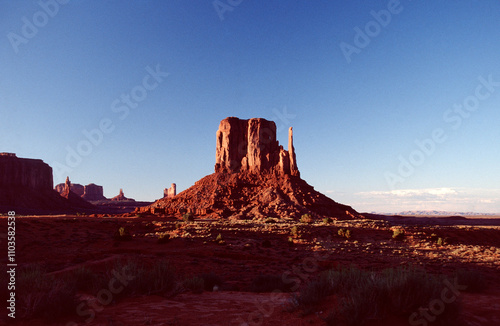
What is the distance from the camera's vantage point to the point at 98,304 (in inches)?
275

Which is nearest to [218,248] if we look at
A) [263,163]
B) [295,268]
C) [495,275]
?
[295,268]

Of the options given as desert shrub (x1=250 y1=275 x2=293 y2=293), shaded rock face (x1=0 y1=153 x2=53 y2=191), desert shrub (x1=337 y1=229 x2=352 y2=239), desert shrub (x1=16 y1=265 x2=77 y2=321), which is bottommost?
desert shrub (x1=337 y1=229 x2=352 y2=239)

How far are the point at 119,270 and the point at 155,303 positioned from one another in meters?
2.08

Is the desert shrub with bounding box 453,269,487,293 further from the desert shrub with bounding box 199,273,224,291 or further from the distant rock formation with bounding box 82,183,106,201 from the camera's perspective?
the distant rock formation with bounding box 82,183,106,201

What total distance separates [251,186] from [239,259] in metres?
48.4

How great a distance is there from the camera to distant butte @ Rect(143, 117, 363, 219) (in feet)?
188

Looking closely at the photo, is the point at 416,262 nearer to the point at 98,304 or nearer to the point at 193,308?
the point at 193,308

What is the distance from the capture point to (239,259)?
18594mm

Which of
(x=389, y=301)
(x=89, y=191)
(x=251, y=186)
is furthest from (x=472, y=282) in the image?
(x=89, y=191)

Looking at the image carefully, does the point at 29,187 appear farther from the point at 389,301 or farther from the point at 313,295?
the point at 389,301

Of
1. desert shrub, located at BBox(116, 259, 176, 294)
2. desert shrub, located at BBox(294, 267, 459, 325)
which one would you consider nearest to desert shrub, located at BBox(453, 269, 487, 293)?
desert shrub, located at BBox(294, 267, 459, 325)

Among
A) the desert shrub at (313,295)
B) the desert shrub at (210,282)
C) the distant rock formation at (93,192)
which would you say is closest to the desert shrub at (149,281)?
the desert shrub at (210,282)

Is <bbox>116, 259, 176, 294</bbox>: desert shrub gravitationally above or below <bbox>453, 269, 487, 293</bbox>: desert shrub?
above

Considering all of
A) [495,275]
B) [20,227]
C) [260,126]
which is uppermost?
[260,126]
